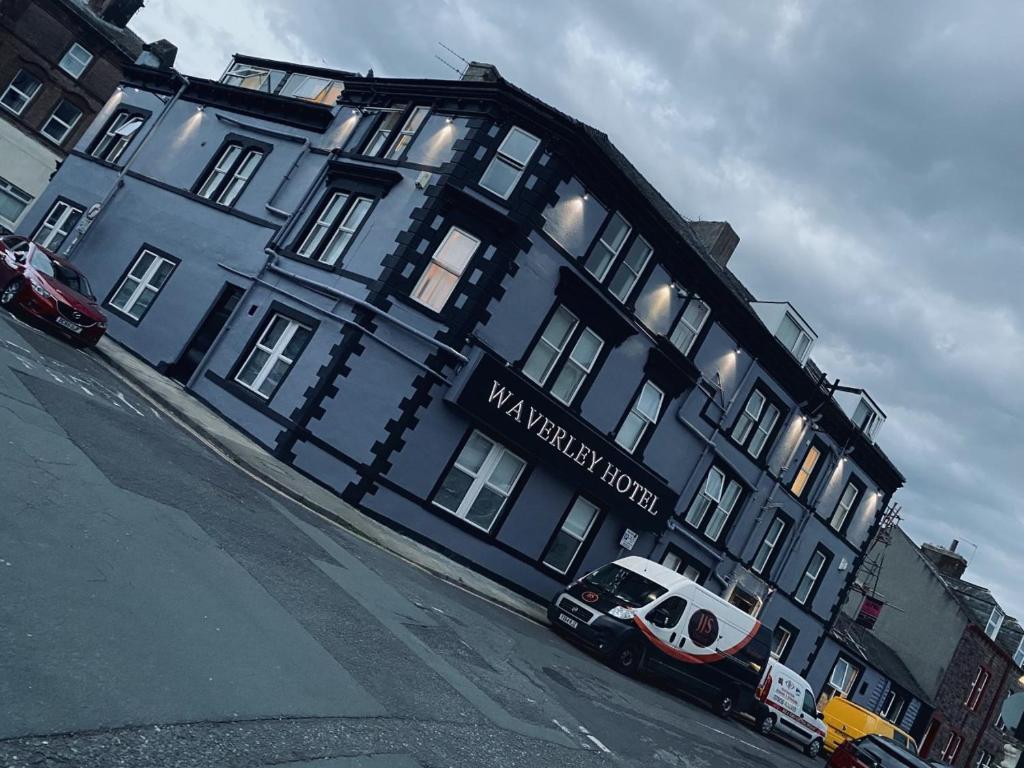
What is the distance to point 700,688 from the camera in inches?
674

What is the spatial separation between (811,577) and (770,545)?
3.09 m

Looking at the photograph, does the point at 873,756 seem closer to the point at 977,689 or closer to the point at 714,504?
the point at 714,504

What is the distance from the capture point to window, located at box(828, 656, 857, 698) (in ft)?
101

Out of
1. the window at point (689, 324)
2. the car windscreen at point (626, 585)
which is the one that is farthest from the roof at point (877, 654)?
the car windscreen at point (626, 585)

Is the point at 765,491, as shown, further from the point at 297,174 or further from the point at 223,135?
the point at 223,135

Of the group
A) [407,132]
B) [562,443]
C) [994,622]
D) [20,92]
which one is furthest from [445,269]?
[994,622]

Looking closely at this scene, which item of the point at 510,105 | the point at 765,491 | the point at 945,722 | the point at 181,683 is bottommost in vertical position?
the point at 181,683

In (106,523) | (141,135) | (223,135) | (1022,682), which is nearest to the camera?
(106,523)

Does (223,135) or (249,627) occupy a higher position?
(223,135)

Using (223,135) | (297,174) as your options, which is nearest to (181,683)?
(297,174)

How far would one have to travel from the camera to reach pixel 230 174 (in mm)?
23578

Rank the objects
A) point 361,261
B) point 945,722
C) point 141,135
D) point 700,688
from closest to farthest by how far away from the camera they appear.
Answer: point 700,688, point 361,261, point 141,135, point 945,722

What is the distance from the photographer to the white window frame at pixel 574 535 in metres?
20.0

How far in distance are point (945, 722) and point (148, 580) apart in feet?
135
